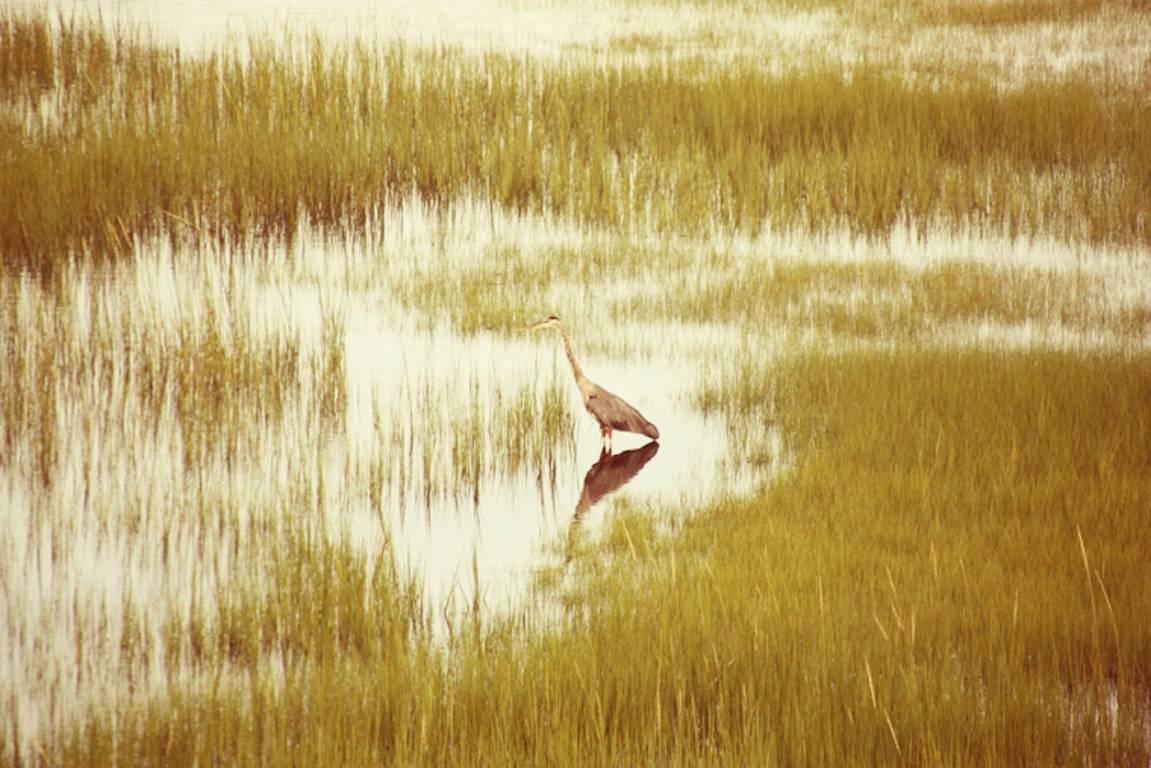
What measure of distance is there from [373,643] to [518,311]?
71.6 inches

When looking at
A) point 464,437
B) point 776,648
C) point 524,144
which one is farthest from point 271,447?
point 524,144

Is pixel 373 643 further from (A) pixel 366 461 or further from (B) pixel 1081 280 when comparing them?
(B) pixel 1081 280

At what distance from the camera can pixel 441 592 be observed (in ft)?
9.64

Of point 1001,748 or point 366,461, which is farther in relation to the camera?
point 366,461

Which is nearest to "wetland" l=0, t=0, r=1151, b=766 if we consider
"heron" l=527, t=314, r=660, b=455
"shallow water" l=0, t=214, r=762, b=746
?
"shallow water" l=0, t=214, r=762, b=746

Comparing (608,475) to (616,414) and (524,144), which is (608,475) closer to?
(616,414)

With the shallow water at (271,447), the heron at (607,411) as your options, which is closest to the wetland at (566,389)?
the shallow water at (271,447)

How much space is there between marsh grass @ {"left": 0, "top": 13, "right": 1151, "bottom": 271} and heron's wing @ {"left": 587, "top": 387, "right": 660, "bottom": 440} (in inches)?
61.8

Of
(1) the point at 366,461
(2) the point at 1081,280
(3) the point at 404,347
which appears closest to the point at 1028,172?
(2) the point at 1081,280

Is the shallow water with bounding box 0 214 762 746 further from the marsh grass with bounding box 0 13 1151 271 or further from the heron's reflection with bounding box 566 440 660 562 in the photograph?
the marsh grass with bounding box 0 13 1151 271

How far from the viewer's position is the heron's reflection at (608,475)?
11.2 ft

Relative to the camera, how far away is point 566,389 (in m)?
3.92

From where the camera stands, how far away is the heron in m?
3.63

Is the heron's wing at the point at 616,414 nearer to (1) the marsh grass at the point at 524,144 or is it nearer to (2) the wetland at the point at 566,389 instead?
(2) the wetland at the point at 566,389
